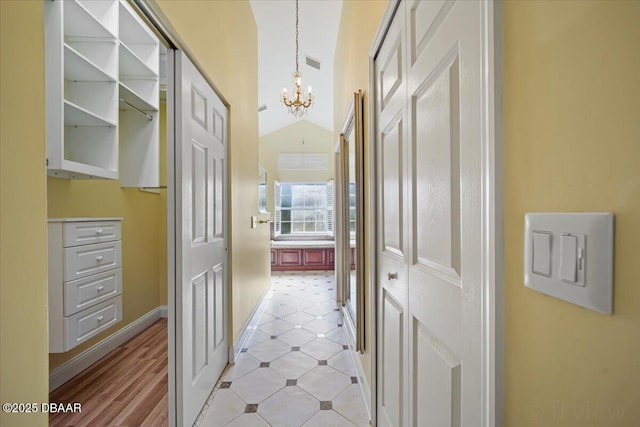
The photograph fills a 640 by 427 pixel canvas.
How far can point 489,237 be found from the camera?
0.56 meters

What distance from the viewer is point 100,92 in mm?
2113

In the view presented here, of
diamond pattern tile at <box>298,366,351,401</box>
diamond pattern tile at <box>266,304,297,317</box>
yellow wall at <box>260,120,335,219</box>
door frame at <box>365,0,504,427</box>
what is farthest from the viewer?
yellow wall at <box>260,120,335,219</box>

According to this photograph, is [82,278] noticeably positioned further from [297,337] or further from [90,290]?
[297,337]

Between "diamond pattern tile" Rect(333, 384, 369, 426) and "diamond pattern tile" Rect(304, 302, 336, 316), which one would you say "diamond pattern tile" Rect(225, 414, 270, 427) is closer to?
"diamond pattern tile" Rect(333, 384, 369, 426)

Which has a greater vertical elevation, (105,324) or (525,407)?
(525,407)

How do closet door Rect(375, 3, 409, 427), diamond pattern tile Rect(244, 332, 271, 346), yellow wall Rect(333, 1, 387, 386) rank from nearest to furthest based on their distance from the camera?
closet door Rect(375, 3, 409, 427), yellow wall Rect(333, 1, 387, 386), diamond pattern tile Rect(244, 332, 271, 346)

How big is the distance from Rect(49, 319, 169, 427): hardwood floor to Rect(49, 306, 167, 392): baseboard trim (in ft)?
0.13

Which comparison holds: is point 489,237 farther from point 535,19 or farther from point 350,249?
point 350,249

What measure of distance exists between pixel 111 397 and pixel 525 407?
2421 mm

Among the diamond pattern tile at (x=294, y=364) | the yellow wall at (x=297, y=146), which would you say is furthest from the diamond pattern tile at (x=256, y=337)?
the yellow wall at (x=297, y=146)

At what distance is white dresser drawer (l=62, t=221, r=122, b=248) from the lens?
189 centimetres

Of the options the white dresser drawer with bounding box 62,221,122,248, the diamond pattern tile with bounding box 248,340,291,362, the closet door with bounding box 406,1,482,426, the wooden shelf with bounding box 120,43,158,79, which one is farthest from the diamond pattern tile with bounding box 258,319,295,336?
the wooden shelf with bounding box 120,43,158,79

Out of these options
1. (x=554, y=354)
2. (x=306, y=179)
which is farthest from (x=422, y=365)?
(x=306, y=179)

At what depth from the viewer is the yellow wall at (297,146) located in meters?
6.98
